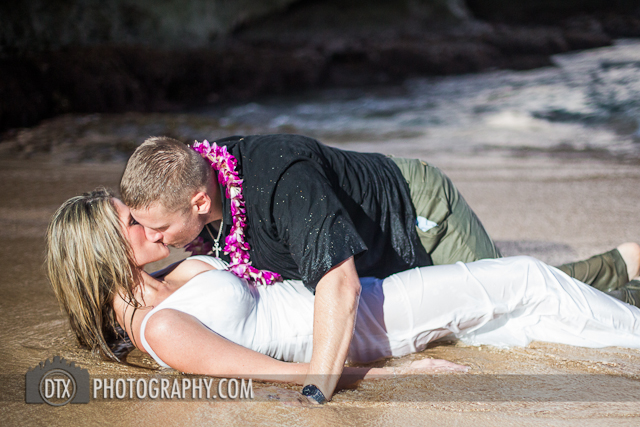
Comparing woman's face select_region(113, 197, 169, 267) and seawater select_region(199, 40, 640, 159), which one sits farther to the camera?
seawater select_region(199, 40, 640, 159)

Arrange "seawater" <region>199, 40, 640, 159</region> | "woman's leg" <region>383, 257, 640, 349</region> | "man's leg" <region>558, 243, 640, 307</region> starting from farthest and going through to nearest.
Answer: "seawater" <region>199, 40, 640, 159</region> → "man's leg" <region>558, 243, 640, 307</region> → "woman's leg" <region>383, 257, 640, 349</region>

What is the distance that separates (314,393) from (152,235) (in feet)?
2.89

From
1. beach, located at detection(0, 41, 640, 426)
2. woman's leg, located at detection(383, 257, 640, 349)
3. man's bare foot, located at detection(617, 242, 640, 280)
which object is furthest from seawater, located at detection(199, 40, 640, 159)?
woman's leg, located at detection(383, 257, 640, 349)

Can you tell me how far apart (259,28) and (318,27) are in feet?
9.37

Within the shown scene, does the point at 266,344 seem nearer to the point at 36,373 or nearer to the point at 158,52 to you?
the point at 36,373

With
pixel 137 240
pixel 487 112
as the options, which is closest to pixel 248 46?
pixel 487 112

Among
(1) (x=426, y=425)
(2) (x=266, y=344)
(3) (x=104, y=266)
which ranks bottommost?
(1) (x=426, y=425)

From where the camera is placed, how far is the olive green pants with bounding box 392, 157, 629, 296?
2.48 meters

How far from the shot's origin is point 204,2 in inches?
720

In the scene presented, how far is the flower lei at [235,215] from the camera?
204 centimetres

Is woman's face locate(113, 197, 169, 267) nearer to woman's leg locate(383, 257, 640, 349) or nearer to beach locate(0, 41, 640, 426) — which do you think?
beach locate(0, 41, 640, 426)

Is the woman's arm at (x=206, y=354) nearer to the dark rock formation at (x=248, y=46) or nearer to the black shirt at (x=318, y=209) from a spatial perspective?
the black shirt at (x=318, y=209)

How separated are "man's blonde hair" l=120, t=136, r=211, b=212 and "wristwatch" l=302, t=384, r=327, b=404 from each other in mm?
809

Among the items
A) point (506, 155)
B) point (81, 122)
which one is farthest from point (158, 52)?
point (506, 155)
